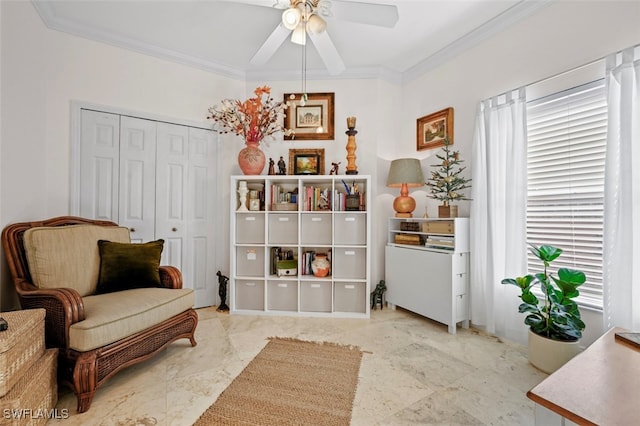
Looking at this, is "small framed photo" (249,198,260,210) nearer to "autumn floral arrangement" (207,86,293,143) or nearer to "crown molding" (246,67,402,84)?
"autumn floral arrangement" (207,86,293,143)

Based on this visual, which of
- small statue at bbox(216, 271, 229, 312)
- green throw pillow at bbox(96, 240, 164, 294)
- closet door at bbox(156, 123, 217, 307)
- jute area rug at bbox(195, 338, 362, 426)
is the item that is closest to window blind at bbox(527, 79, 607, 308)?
jute area rug at bbox(195, 338, 362, 426)

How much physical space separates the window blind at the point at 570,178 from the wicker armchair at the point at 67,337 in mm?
2915

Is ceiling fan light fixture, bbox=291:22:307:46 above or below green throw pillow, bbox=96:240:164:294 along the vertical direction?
above

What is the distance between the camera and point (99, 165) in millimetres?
2699

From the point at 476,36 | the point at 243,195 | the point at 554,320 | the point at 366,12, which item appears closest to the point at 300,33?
the point at 366,12

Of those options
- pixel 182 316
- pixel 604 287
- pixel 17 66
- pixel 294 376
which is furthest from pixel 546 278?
pixel 17 66

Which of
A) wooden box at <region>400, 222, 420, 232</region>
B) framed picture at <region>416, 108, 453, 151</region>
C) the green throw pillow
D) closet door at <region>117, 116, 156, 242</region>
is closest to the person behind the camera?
the green throw pillow

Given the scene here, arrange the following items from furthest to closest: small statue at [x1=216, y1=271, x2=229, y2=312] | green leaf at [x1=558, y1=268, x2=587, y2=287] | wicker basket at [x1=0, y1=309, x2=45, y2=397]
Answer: small statue at [x1=216, y1=271, x2=229, y2=312], green leaf at [x1=558, y1=268, x2=587, y2=287], wicker basket at [x1=0, y1=309, x2=45, y2=397]

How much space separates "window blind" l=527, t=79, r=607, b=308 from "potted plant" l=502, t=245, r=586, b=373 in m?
0.25

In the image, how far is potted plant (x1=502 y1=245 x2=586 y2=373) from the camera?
5.90ft

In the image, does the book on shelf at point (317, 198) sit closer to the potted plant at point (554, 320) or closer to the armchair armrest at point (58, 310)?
the potted plant at point (554, 320)

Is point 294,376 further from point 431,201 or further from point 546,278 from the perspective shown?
point 431,201

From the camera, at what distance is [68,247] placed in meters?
2.04

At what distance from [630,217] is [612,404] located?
1.51 metres
